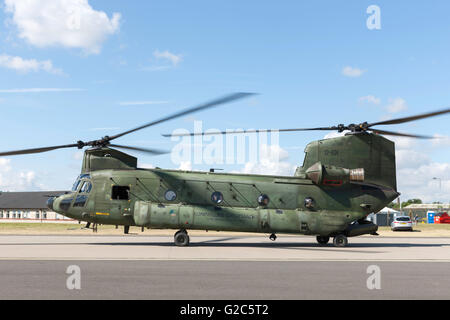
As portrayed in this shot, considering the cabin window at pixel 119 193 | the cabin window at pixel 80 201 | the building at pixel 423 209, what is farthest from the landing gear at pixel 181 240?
the building at pixel 423 209

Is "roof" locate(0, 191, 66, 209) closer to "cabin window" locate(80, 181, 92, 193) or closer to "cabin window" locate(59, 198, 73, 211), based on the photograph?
"cabin window" locate(59, 198, 73, 211)

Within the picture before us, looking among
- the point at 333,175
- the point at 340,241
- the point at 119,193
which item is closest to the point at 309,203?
the point at 333,175

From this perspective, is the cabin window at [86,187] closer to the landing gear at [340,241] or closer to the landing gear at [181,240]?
the landing gear at [181,240]

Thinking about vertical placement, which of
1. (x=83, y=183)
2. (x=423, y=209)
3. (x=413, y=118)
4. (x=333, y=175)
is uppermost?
(x=413, y=118)

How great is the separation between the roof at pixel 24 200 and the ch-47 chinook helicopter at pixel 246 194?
263 ft

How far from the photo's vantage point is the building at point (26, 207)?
307 feet

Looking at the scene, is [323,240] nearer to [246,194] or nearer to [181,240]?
[246,194]

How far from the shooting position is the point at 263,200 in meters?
19.3

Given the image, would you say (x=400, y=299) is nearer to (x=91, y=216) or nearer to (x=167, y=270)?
(x=167, y=270)

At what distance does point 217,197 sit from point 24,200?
92594 millimetres

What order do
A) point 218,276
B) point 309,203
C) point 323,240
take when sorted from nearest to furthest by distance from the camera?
point 218,276 → point 309,203 → point 323,240

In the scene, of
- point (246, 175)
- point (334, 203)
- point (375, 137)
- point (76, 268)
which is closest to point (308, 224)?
point (334, 203)

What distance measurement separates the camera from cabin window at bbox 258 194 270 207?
63.3ft
